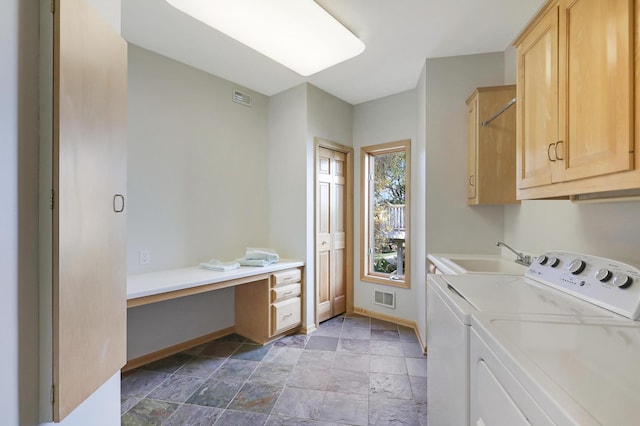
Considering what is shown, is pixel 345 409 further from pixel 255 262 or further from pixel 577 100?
pixel 577 100

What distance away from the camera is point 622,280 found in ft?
2.96

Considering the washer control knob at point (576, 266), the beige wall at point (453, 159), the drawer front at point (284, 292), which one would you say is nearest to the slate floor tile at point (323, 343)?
the drawer front at point (284, 292)

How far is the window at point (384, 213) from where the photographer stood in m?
3.27

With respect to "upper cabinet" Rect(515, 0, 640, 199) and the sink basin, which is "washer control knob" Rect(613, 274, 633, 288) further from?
the sink basin

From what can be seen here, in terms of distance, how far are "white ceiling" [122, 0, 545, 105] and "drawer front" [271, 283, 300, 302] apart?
2229 millimetres

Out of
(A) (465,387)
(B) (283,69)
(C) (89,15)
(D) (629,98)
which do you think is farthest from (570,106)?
(B) (283,69)

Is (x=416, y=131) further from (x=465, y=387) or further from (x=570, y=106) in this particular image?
(x=465, y=387)

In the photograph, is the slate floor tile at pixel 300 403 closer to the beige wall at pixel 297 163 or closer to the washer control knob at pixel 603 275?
the beige wall at pixel 297 163

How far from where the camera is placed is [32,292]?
91 cm

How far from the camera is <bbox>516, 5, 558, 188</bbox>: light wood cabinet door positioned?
1.18m

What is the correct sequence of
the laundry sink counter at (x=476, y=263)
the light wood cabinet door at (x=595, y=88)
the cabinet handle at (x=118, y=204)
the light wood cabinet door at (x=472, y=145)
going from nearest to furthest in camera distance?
1. the light wood cabinet door at (x=595, y=88)
2. the cabinet handle at (x=118, y=204)
3. the laundry sink counter at (x=476, y=263)
4. the light wood cabinet door at (x=472, y=145)

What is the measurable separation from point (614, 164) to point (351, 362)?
2183 millimetres

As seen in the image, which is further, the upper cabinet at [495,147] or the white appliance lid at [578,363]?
the upper cabinet at [495,147]

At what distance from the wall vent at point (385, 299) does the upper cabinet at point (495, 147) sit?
5.30ft
